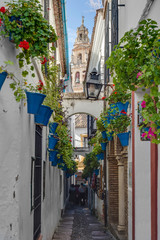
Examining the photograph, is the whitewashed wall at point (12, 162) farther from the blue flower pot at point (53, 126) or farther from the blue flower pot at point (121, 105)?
the blue flower pot at point (53, 126)

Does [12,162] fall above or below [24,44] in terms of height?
below

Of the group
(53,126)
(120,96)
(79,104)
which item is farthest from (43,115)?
(79,104)

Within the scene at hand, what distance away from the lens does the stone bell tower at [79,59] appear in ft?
177

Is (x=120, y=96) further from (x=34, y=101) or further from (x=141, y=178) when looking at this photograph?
(x=34, y=101)

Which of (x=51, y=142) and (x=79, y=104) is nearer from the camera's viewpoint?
(x=51, y=142)

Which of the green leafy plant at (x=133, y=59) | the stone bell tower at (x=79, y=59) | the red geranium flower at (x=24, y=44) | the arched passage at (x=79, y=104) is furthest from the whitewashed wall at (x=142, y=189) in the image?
the stone bell tower at (x=79, y=59)

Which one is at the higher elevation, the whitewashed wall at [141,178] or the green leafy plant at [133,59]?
the green leafy plant at [133,59]

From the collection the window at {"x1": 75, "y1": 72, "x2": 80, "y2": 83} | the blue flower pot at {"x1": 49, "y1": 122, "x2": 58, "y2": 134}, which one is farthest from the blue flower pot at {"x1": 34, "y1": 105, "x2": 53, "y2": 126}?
the window at {"x1": 75, "y1": 72, "x2": 80, "y2": 83}

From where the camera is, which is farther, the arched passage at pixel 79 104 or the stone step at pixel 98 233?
the arched passage at pixel 79 104

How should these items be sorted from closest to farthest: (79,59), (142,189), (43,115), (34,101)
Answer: (34,101) → (142,189) → (43,115) → (79,59)

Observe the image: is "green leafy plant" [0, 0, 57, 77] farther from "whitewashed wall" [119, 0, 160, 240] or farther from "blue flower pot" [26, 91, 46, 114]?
"whitewashed wall" [119, 0, 160, 240]

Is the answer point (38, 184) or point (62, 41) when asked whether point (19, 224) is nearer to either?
point (38, 184)

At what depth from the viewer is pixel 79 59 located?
180ft

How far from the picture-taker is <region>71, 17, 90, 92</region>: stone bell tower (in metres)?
53.9
